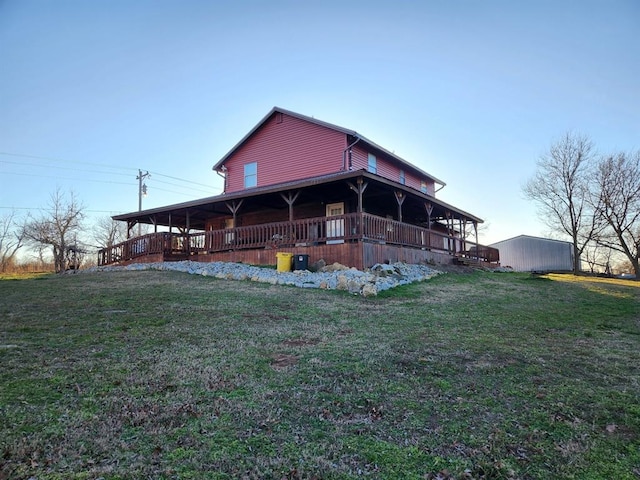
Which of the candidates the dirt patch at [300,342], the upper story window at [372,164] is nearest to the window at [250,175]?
the upper story window at [372,164]

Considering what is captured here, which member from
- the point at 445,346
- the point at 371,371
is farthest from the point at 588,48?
the point at 371,371

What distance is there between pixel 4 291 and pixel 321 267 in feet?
29.8

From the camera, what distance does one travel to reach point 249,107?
2247 centimetres

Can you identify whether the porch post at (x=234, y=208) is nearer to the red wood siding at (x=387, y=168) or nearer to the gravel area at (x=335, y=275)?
the gravel area at (x=335, y=275)

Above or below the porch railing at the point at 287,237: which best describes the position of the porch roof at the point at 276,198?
above

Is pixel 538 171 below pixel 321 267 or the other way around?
the other way around

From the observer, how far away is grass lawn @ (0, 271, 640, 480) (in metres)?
2.45

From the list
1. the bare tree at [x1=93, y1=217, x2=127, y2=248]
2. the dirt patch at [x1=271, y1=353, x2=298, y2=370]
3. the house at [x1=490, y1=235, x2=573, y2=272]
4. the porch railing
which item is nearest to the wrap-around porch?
the porch railing

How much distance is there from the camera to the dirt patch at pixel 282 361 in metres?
4.36

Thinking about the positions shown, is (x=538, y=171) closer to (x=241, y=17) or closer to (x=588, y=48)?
(x=588, y=48)

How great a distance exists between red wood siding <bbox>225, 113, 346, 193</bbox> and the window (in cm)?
24

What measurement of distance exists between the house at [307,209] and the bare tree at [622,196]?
872 cm

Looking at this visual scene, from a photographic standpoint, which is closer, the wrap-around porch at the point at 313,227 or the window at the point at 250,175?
the wrap-around porch at the point at 313,227

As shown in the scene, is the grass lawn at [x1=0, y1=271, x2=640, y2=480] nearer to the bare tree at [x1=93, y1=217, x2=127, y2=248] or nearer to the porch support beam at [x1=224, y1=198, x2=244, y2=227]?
the porch support beam at [x1=224, y1=198, x2=244, y2=227]
